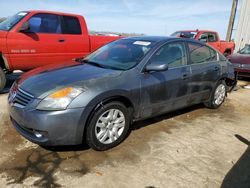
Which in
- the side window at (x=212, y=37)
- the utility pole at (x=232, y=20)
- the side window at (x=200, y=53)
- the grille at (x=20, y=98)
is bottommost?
the grille at (x=20, y=98)

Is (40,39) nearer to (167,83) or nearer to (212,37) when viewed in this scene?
(167,83)

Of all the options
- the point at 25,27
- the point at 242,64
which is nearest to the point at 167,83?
the point at 25,27

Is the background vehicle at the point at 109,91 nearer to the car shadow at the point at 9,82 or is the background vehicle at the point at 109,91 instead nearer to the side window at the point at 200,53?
the side window at the point at 200,53

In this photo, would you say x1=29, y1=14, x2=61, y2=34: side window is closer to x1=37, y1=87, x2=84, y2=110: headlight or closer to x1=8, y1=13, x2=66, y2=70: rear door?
x1=8, y1=13, x2=66, y2=70: rear door

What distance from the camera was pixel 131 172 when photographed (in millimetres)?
2820

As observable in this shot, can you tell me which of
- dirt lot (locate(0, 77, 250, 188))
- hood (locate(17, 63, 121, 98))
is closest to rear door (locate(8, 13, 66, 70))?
dirt lot (locate(0, 77, 250, 188))

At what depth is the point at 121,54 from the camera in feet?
13.0

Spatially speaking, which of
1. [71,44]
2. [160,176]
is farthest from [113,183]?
[71,44]

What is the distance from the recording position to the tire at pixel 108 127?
3.07 m

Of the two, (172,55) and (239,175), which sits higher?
(172,55)

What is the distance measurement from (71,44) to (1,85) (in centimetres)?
206

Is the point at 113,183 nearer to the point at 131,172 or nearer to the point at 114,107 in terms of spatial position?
the point at 131,172

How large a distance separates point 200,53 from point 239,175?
2.46m

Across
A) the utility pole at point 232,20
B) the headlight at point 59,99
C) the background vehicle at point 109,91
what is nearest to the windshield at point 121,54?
the background vehicle at point 109,91
